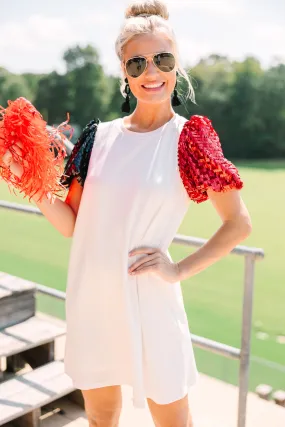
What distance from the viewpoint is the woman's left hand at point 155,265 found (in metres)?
1.26

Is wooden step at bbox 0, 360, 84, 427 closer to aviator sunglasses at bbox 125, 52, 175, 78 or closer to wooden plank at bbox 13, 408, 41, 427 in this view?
wooden plank at bbox 13, 408, 41, 427

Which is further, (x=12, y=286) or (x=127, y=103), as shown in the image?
(x=12, y=286)

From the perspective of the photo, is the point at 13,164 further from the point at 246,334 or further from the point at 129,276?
the point at 246,334

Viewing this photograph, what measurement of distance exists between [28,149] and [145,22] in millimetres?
A: 400

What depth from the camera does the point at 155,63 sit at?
50.1 inches

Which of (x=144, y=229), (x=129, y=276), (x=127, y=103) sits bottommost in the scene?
(x=129, y=276)

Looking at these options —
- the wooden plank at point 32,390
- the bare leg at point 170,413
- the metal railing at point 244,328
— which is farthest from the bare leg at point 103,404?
the wooden plank at point 32,390

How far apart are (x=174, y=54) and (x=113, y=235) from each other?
17.9 inches

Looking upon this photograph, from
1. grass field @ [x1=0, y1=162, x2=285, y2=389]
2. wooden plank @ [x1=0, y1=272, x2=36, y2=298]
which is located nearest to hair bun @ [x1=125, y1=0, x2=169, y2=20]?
wooden plank @ [x1=0, y1=272, x2=36, y2=298]

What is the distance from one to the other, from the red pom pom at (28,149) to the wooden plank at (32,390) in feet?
3.16

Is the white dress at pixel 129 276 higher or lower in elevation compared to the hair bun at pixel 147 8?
lower

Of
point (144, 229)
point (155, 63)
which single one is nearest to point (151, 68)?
point (155, 63)

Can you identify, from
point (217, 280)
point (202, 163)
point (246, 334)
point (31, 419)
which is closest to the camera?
point (202, 163)

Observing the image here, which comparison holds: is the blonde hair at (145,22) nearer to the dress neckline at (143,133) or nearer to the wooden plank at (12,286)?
the dress neckline at (143,133)
